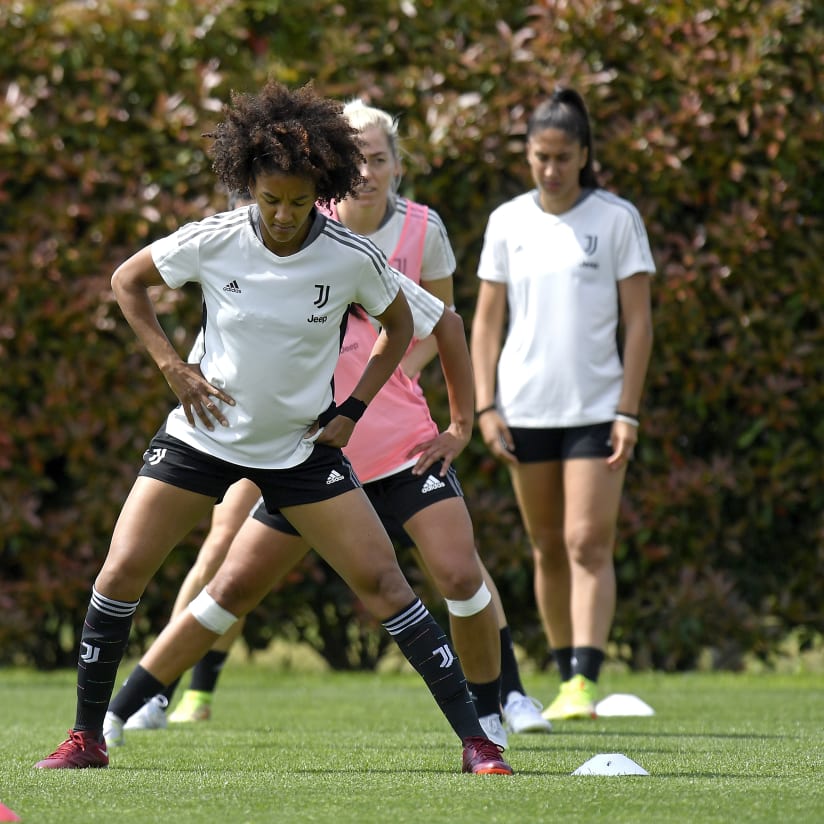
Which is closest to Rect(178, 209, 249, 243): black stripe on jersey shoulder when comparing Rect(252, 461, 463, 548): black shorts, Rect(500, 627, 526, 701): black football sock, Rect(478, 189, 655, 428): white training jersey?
Rect(252, 461, 463, 548): black shorts

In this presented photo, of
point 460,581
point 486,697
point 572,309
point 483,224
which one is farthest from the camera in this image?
point 483,224

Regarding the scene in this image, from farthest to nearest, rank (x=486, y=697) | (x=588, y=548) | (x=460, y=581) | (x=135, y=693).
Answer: (x=588, y=548), (x=135, y=693), (x=486, y=697), (x=460, y=581)

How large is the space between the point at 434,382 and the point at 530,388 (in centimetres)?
166

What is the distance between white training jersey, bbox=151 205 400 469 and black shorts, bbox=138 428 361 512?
1.4 inches

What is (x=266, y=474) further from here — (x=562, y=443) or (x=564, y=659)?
(x=564, y=659)

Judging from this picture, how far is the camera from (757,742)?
5539 mm

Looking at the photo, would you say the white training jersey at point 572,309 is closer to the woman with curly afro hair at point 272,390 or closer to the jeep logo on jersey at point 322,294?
the woman with curly afro hair at point 272,390

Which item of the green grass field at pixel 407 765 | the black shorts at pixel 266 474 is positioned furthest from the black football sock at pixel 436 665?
the black shorts at pixel 266 474

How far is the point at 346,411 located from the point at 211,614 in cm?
120

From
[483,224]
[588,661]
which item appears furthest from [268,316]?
[483,224]

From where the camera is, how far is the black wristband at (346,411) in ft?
15.5

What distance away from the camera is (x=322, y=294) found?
180 inches

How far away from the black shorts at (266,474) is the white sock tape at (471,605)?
787 millimetres

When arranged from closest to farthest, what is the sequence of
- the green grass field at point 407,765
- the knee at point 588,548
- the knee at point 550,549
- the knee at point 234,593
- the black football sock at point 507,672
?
the green grass field at point 407,765
the knee at point 234,593
the black football sock at point 507,672
the knee at point 588,548
the knee at point 550,549
